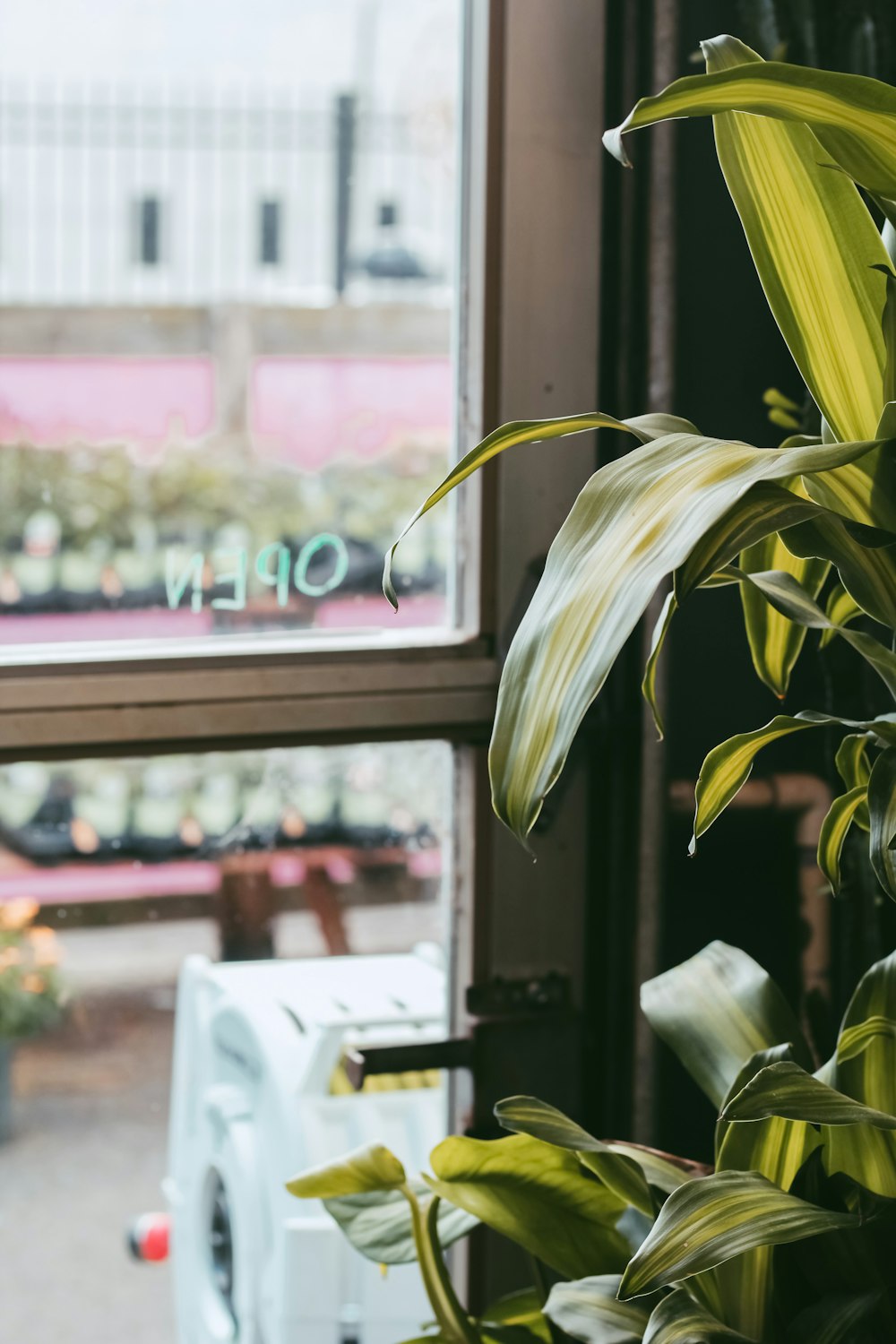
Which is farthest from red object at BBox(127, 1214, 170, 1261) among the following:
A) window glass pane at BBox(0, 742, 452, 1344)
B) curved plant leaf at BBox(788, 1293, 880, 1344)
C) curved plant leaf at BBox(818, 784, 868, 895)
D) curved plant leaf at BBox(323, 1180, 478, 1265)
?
curved plant leaf at BBox(818, 784, 868, 895)

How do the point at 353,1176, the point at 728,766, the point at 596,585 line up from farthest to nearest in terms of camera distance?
the point at 353,1176
the point at 728,766
the point at 596,585

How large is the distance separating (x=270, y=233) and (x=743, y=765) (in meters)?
0.74

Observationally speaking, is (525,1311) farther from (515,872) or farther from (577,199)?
(577,199)

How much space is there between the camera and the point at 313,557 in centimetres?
130

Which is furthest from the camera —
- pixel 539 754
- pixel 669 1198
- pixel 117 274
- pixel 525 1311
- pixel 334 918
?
pixel 334 918

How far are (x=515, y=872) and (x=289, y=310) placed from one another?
57cm

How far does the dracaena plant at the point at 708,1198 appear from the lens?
74cm

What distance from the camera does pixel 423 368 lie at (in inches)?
52.2

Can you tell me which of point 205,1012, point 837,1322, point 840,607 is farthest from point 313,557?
point 837,1322

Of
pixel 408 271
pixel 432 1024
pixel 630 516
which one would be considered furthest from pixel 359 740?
pixel 630 516

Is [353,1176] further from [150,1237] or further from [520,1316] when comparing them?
[150,1237]

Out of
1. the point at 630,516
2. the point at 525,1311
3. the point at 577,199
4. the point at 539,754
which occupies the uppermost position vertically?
the point at 577,199

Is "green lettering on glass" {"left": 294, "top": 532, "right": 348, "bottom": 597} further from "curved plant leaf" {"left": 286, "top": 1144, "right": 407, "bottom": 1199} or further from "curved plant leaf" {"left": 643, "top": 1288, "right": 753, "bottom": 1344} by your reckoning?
"curved plant leaf" {"left": 643, "top": 1288, "right": 753, "bottom": 1344}

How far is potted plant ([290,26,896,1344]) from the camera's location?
595mm
